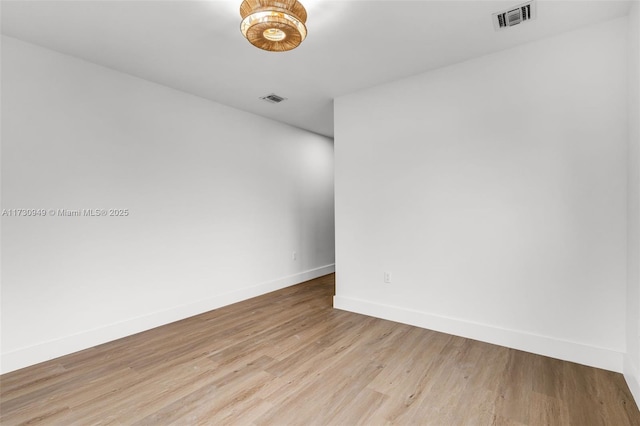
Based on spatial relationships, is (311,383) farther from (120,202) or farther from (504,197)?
(120,202)

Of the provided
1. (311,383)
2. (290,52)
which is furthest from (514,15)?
(311,383)

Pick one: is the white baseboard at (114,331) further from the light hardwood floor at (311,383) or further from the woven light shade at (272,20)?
the woven light shade at (272,20)

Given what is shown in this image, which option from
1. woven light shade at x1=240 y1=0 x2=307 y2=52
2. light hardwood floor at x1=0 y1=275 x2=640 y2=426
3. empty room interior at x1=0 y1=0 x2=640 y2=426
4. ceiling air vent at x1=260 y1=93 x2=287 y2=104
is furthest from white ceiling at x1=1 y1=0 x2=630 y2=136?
light hardwood floor at x1=0 y1=275 x2=640 y2=426

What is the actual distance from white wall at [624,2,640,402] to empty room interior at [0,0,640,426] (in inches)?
1.2

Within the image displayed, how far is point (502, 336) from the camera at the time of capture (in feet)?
9.07

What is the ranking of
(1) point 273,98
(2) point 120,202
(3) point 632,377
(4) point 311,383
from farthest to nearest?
(1) point 273,98 < (2) point 120,202 < (4) point 311,383 < (3) point 632,377

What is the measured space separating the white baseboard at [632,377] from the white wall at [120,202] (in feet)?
12.6

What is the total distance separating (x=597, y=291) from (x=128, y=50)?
4.40 meters

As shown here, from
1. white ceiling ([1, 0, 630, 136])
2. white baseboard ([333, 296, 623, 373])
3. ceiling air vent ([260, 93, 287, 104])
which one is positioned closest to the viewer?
white ceiling ([1, 0, 630, 136])

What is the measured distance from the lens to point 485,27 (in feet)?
7.98

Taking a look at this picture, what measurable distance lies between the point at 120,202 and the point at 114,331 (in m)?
1.28

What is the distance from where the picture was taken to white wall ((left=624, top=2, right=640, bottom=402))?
6.63 ft

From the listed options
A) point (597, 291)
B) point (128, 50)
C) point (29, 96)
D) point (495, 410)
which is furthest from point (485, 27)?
point (29, 96)

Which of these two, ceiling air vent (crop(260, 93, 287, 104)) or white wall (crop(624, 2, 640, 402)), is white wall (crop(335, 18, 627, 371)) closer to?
white wall (crop(624, 2, 640, 402))
